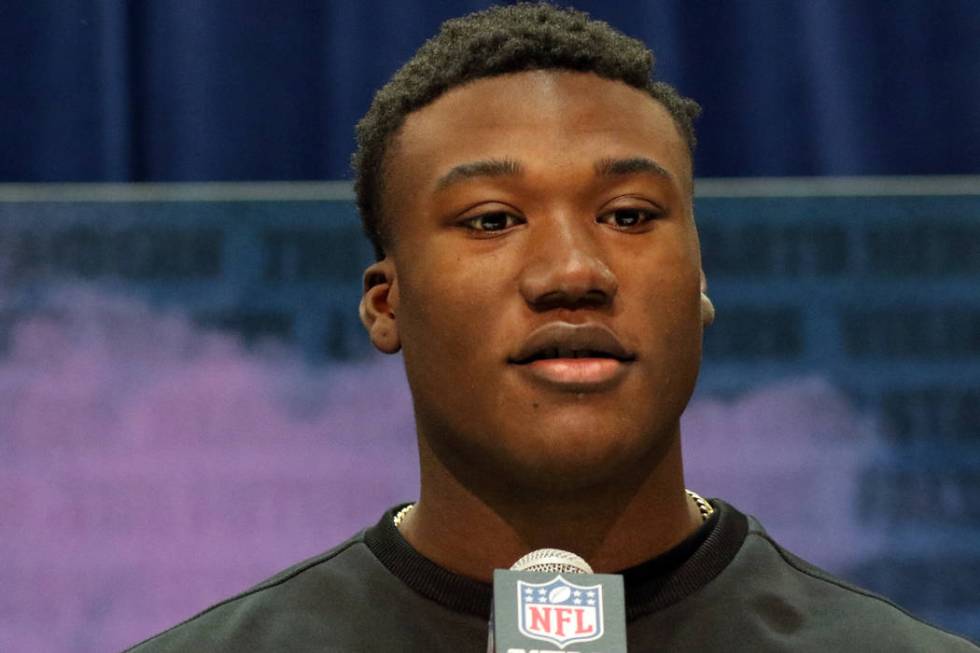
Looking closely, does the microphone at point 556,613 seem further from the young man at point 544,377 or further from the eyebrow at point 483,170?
the eyebrow at point 483,170

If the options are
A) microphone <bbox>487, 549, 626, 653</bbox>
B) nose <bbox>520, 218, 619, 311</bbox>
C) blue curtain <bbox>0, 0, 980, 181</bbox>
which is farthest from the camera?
blue curtain <bbox>0, 0, 980, 181</bbox>

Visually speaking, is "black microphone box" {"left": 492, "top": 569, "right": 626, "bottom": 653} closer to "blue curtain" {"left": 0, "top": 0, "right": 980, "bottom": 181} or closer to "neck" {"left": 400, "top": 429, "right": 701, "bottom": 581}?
"neck" {"left": 400, "top": 429, "right": 701, "bottom": 581}

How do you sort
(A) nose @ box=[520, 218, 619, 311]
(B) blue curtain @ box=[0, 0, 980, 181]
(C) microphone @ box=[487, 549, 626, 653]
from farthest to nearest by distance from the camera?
(B) blue curtain @ box=[0, 0, 980, 181], (A) nose @ box=[520, 218, 619, 311], (C) microphone @ box=[487, 549, 626, 653]

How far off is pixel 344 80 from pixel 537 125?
2.51 feet

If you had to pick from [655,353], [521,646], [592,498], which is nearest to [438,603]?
[592,498]

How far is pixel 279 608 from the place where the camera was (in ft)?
4.38

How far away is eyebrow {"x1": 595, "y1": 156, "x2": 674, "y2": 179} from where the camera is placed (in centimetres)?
125

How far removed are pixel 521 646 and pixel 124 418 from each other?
3.20 feet

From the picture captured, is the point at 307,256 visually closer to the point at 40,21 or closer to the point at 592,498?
the point at 40,21

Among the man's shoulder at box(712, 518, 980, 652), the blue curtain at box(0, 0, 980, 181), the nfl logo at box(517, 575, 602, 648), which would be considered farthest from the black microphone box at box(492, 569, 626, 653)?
the blue curtain at box(0, 0, 980, 181)

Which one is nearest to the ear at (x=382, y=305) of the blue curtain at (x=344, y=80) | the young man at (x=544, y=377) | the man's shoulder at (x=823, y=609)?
the young man at (x=544, y=377)

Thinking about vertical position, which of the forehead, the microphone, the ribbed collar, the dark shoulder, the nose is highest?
the forehead

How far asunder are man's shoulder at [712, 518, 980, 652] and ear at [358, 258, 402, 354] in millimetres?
372

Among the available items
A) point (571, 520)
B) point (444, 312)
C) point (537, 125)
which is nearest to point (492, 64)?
point (537, 125)
